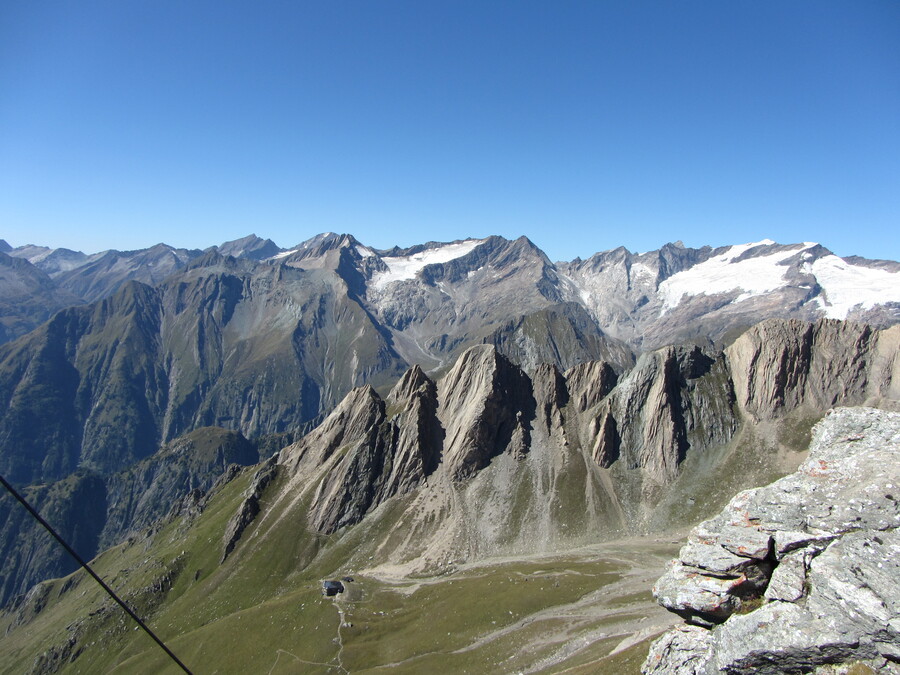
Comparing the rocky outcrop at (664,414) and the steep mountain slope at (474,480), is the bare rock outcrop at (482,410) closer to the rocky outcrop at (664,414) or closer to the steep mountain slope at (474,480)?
the steep mountain slope at (474,480)

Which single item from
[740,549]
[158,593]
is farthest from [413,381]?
[740,549]

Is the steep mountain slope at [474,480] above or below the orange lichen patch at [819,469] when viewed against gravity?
below

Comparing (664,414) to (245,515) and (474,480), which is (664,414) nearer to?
(474,480)

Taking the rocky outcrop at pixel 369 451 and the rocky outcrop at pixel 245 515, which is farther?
the rocky outcrop at pixel 369 451

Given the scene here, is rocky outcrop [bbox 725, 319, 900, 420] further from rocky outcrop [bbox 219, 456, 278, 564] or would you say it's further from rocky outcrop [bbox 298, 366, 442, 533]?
rocky outcrop [bbox 219, 456, 278, 564]

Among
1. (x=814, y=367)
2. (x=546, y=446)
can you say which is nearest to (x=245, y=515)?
(x=546, y=446)

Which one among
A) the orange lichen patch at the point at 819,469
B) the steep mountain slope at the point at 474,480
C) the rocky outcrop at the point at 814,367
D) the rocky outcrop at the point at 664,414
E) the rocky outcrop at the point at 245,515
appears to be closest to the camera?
the orange lichen patch at the point at 819,469

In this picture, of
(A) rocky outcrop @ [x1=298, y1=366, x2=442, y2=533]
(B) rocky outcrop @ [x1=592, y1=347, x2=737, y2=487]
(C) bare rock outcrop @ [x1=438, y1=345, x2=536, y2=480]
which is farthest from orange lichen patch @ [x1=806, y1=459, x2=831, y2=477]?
(A) rocky outcrop @ [x1=298, y1=366, x2=442, y2=533]

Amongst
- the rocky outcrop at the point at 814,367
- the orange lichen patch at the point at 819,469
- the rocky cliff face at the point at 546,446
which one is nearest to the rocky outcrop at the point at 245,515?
the rocky cliff face at the point at 546,446

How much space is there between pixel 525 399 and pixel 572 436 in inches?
844

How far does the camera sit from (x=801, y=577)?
86.7ft

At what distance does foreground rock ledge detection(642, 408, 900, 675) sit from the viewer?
2372 centimetres

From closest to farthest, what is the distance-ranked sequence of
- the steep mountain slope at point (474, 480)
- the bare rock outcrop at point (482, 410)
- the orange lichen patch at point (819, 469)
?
the orange lichen patch at point (819, 469) → the steep mountain slope at point (474, 480) → the bare rock outcrop at point (482, 410)

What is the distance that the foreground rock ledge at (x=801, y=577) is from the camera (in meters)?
23.7
